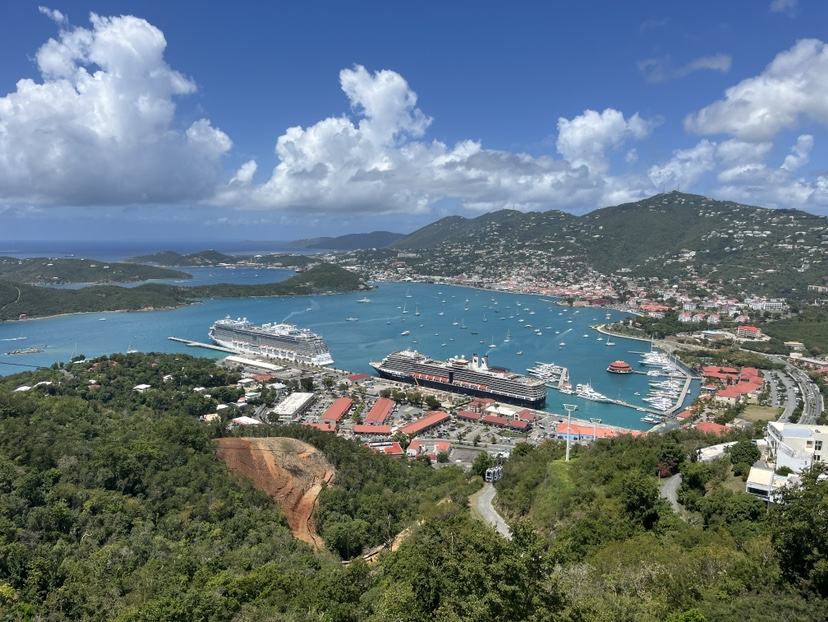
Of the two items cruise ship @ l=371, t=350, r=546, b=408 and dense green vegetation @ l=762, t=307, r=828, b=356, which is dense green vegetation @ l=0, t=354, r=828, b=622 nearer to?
cruise ship @ l=371, t=350, r=546, b=408

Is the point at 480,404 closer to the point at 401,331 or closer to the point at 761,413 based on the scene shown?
the point at 761,413

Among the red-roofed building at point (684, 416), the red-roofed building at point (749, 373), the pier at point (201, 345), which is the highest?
the red-roofed building at point (749, 373)

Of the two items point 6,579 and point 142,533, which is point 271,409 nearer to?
point 142,533

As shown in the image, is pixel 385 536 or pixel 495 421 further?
pixel 495 421

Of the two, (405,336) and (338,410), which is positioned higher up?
(338,410)

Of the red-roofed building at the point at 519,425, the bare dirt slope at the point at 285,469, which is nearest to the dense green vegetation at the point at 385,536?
the bare dirt slope at the point at 285,469

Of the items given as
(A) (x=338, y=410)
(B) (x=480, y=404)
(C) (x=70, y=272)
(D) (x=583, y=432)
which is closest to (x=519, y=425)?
(D) (x=583, y=432)

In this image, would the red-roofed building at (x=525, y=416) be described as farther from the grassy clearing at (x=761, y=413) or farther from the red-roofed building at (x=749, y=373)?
the red-roofed building at (x=749, y=373)
